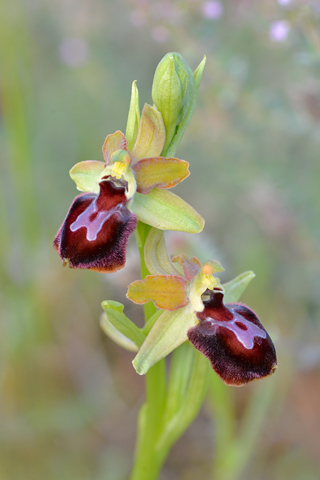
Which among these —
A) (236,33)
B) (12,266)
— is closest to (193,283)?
(12,266)

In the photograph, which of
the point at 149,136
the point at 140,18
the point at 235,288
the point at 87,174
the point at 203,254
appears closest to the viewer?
the point at 149,136

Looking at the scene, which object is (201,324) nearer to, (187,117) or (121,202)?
(121,202)

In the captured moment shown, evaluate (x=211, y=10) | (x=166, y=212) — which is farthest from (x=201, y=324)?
(x=211, y=10)

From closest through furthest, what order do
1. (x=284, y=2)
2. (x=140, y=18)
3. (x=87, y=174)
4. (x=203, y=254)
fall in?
1. (x=87, y=174)
2. (x=284, y=2)
3. (x=203, y=254)
4. (x=140, y=18)

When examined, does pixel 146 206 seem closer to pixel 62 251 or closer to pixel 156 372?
pixel 62 251

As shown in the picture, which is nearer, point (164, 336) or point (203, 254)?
point (164, 336)

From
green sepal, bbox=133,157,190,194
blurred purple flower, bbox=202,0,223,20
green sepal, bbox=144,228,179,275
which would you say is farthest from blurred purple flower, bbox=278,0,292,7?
green sepal, bbox=144,228,179,275

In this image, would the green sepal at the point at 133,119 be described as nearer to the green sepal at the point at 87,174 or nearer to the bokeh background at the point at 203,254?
the green sepal at the point at 87,174
